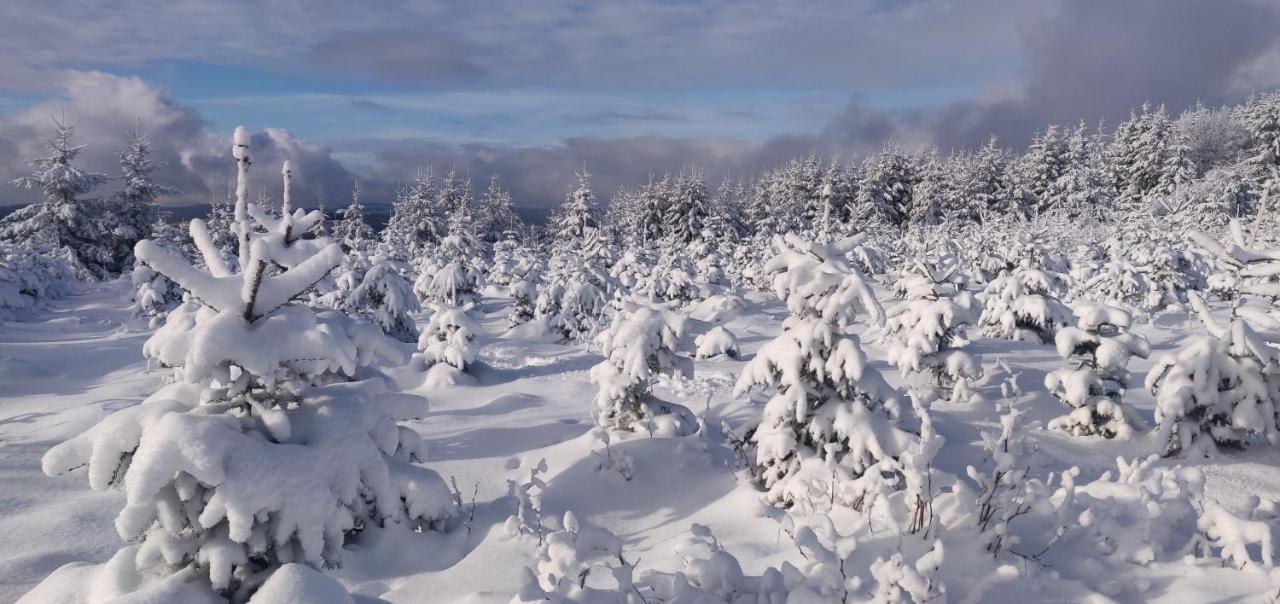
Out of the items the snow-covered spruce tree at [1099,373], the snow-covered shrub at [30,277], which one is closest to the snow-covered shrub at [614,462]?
the snow-covered spruce tree at [1099,373]

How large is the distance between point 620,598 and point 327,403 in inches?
74.4

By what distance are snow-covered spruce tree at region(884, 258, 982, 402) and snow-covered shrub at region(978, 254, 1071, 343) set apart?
2.63 metres

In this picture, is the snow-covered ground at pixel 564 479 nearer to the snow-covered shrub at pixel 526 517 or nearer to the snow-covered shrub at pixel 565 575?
the snow-covered shrub at pixel 526 517

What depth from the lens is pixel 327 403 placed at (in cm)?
307

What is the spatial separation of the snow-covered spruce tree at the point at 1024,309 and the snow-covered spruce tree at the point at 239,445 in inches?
488

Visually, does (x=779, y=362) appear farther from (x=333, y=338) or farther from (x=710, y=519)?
(x=333, y=338)

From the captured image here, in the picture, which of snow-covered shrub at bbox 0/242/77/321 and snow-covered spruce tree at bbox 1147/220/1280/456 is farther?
snow-covered shrub at bbox 0/242/77/321

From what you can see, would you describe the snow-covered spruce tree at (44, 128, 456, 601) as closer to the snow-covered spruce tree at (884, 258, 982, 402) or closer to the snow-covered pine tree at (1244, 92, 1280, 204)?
the snow-covered spruce tree at (884, 258, 982, 402)

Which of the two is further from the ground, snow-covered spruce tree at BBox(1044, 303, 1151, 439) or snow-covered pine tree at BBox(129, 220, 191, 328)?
snow-covered spruce tree at BBox(1044, 303, 1151, 439)

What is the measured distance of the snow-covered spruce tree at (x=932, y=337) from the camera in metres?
9.51

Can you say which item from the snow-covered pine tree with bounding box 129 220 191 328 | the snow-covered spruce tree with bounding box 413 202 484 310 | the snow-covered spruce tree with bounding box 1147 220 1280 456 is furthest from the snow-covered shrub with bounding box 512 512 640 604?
the snow-covered pine tree with bounding box 129 220 191 328

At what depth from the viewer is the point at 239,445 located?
8.50ft

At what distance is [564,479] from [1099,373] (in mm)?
7194

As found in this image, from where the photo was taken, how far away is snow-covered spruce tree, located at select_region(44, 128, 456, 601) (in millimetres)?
2504
